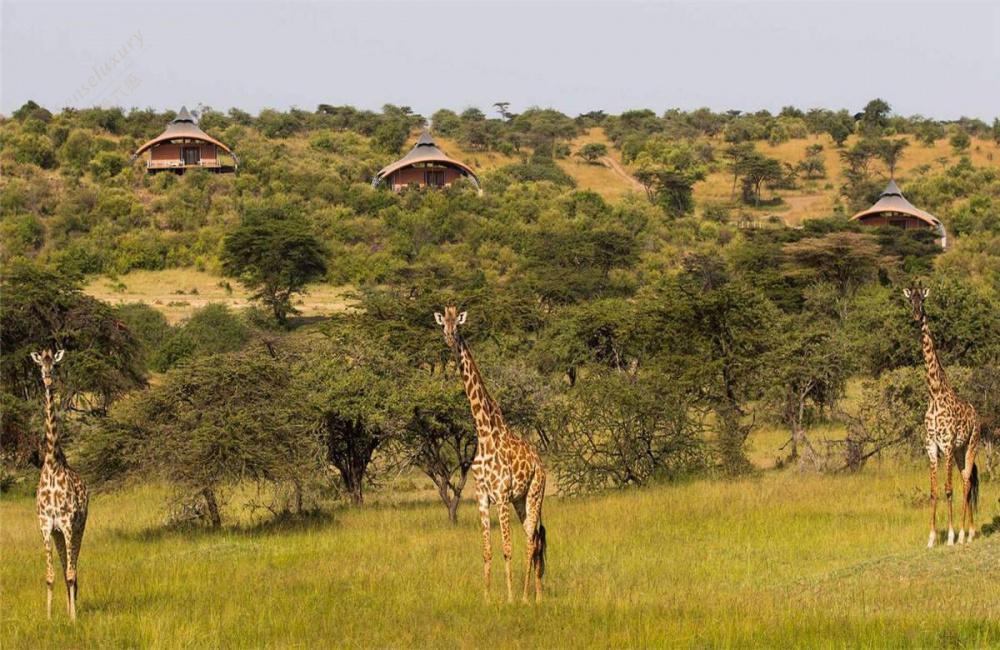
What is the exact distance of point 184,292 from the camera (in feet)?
196

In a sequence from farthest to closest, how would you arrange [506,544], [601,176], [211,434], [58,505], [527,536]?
1. [601,176]
2. [211,434]
3. [527,536]
4. [506,544]
5. [58,505]

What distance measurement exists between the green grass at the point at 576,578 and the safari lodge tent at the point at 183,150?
181 feet

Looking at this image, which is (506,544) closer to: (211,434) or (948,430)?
(948,430)

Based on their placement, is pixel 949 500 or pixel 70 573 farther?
pixel 949 500

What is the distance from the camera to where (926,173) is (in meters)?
93.8

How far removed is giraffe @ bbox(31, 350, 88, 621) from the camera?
13.7m

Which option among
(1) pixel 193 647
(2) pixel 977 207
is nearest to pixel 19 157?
(2) pixel 977 207

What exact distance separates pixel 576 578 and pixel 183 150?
219ft

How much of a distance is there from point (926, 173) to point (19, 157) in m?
63.2

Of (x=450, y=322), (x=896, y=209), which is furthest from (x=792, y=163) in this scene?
(x=450, y=322)

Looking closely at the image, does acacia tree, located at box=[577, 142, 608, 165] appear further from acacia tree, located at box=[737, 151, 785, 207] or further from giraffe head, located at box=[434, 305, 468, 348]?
giraffe head, located at box=[434, 305, 468, 348]

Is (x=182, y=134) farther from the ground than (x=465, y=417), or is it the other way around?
(x=182, y=134)

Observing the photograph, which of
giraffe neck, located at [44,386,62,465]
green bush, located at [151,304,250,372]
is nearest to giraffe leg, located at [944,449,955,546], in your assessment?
giraffe neck, located at [44,386,62,465]

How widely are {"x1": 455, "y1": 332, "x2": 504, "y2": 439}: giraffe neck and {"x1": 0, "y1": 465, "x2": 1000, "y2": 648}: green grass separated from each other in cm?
193
